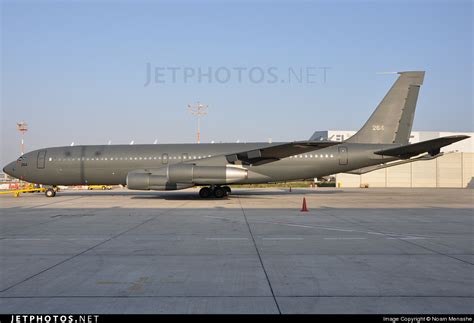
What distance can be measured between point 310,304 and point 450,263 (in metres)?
3.58

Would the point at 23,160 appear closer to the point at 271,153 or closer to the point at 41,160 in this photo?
the point at 41,160

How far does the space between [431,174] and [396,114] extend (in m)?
24.3

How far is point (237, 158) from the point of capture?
2286 centimetres

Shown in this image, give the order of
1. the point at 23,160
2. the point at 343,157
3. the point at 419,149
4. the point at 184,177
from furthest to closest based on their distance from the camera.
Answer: the point at 23,160 < the point at 343,157 < the point at 419,149 < the point at 184,177

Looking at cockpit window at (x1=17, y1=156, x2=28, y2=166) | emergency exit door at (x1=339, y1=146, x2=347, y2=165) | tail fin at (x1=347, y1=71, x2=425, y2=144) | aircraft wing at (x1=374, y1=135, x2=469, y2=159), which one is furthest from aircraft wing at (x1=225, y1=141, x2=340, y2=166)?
cockpit window at (x1=17, y1=156, x2=28, y2=166)

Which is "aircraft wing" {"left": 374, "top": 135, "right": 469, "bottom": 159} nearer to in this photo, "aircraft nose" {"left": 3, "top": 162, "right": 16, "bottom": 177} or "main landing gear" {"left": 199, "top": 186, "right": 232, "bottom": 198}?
"main landing gear" {"left": 199, "top": 186, "right": 232, "bottom": 198}

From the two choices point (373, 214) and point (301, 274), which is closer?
point (301, 274)

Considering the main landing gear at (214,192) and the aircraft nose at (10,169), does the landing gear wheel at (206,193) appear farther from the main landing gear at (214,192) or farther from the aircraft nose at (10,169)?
the aircraft nose at (10,169)

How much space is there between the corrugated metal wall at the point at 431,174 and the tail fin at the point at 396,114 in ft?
71.1

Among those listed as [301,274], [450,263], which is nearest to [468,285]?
[450,263]

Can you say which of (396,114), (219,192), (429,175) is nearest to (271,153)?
(219,192)

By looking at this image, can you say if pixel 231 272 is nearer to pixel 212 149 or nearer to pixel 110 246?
pixel 110 246

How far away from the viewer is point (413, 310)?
4578mm

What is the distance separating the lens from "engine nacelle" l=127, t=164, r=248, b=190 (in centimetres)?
2172
